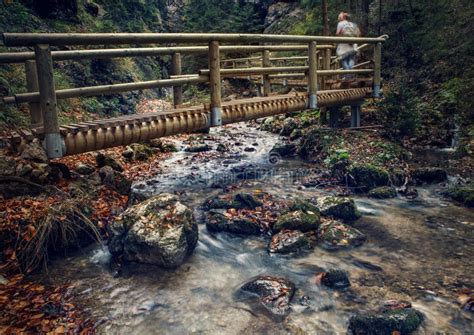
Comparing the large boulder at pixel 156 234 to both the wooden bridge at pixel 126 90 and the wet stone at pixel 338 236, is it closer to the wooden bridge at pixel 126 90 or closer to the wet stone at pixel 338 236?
the wooden bridge at pixel 126 90

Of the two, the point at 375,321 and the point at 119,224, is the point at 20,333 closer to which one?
the point at 119,224

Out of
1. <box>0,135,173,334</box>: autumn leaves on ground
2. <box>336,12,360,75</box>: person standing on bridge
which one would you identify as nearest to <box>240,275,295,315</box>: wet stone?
<box>0,135,173,334</box>: autumn leaves on ground

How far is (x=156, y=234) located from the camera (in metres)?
6.05

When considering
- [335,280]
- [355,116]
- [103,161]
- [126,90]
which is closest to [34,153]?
[126,90]

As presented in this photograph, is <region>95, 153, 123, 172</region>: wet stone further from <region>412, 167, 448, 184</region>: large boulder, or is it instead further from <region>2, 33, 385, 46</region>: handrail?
<region>412, 167, 448, 184</region>: large boulder

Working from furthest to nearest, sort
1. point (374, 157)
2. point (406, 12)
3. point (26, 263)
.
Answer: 1. point (406, 12)
2. point (374, 157)
3. point (26, 263)

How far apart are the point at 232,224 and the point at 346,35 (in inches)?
324

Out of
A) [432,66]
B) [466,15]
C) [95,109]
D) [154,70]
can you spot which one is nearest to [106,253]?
[95,109]

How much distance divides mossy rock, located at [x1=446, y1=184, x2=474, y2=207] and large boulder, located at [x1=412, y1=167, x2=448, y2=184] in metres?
0.72

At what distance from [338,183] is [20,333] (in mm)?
7708

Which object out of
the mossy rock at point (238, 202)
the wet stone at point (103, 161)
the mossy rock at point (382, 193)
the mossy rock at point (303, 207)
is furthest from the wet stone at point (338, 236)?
the wet stone at point (103, 161)

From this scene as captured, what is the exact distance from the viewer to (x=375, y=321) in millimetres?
4543

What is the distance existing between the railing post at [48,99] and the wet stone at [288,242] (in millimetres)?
3911

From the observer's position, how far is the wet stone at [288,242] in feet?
21.1
